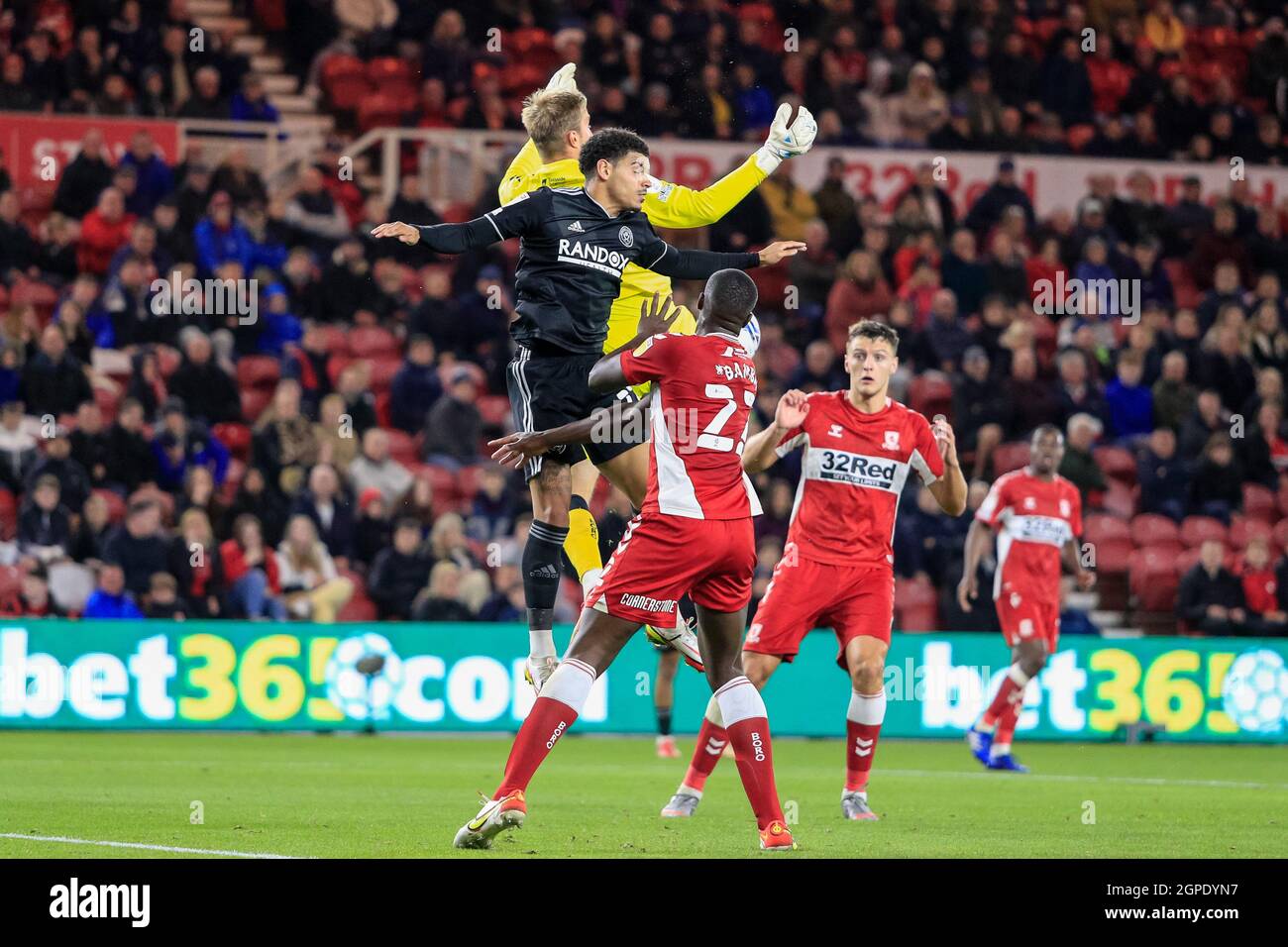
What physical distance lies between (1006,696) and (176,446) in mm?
8055

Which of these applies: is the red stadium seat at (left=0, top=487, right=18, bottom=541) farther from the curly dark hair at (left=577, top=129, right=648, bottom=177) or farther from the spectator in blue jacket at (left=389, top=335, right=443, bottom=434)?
the curly dark hair at (left=577, top=129, right=648, bottom=177)

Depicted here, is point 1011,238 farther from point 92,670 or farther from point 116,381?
point 92,670

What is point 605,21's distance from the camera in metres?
22.8

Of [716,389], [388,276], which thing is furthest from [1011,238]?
[716,389]

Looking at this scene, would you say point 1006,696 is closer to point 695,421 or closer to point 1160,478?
point 1160,478

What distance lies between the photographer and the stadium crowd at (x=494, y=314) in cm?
1830

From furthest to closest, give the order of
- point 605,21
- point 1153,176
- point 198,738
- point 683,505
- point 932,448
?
point 1153,176 → point 605,21 → point 198,738 → point 932,448 → point 683,505

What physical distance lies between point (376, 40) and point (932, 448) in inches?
545

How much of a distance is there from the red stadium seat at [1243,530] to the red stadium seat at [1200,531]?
17 cm

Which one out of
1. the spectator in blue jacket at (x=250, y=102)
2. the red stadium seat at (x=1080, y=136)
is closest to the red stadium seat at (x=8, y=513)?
the spectator in blue jacket at (x=250, y=102)

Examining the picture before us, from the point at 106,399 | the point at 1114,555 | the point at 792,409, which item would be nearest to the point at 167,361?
the point at 106,399

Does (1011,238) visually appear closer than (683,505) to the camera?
No

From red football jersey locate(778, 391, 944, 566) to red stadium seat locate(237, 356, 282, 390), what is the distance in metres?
10.0

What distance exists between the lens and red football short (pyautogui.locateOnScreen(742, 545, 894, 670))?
1086 cm
